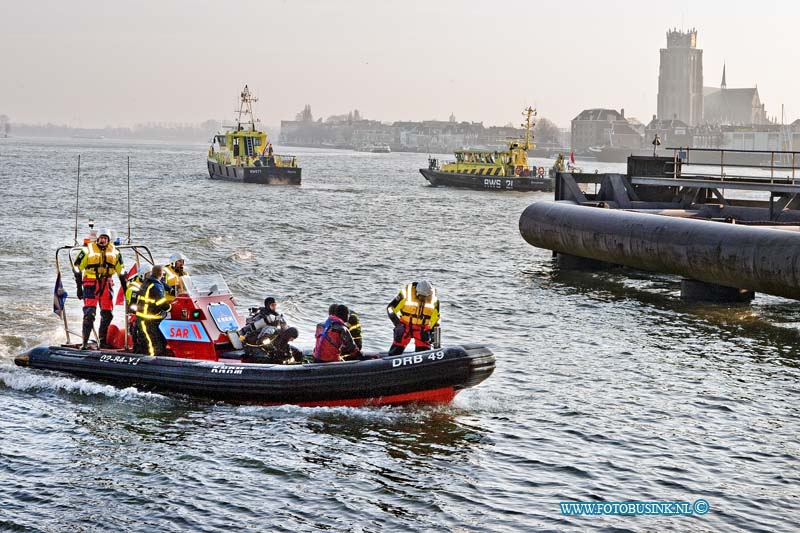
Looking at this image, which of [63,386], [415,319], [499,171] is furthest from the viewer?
[499,171]

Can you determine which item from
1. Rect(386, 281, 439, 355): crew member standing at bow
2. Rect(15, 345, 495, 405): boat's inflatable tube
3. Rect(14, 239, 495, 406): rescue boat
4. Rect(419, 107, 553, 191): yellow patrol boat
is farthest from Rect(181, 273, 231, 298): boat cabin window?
Rect(419, 107, 553, 191): yellow patrol boat

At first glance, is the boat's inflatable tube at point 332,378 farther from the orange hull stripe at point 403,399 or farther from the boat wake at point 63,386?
the boat wake at point 63,386

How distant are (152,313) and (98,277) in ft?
4.63

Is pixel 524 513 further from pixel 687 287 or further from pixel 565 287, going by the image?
pixel 565 287

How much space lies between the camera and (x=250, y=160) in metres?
79.8

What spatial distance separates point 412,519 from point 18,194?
178ft

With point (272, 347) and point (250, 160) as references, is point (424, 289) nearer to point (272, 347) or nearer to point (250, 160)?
point (272, 347)

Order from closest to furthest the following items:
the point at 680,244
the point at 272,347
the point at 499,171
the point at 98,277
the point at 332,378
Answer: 1. the point at 332,378
2. the point at 272,347
3. the point at 98,277
4. the point at 680,244
5. the point at 499,171

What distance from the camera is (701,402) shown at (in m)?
14.9

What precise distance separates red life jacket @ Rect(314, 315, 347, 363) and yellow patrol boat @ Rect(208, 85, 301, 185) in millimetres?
64849

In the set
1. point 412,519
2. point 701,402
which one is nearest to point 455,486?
point 412,519

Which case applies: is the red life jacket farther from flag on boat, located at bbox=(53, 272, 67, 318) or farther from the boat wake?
flag on boat, located at bbox=(53, 272, 67, 318)

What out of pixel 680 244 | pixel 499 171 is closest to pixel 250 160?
pixel 499 171

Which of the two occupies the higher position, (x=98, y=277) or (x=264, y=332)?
(x=98, y=277)
